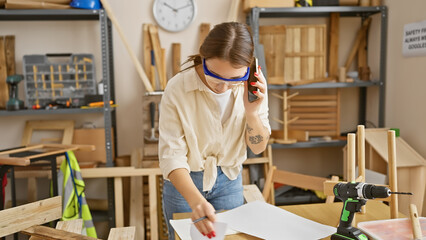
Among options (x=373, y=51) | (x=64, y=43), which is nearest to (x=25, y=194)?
(x=64, y=43)

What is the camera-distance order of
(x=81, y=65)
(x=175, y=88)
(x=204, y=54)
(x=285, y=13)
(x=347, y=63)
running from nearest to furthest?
1. (x=204, y=54)
2. (x=175, y=88)
3. (x=81, y=65)
4. (x=285, y=13)
5. (x=347, y=63)

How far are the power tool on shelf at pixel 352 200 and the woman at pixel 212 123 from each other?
406mm

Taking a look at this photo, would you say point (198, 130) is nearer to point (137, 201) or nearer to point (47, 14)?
point (137, 201)

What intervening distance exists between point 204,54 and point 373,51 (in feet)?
7.93

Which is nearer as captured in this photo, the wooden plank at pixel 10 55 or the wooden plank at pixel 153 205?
the wooden plank at pixel 153 205

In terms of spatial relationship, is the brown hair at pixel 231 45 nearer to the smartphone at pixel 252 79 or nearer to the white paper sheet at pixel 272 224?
the smartphone at pixel 252 79

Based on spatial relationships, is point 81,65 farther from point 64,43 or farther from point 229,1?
point 229,1

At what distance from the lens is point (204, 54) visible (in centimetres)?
133

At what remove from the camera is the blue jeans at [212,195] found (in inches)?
61.6

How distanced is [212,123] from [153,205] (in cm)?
151

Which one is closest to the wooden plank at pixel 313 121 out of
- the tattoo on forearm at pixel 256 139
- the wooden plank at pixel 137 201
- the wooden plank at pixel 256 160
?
the wooden plank at pixel 256 160

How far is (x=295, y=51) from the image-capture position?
3232mm


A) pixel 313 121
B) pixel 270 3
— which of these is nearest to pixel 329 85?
pixel 313 121

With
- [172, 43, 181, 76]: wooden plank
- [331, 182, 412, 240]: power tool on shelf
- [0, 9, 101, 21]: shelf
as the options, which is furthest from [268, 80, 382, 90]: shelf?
[331, 182, 412, 240]: power tool on shelf
